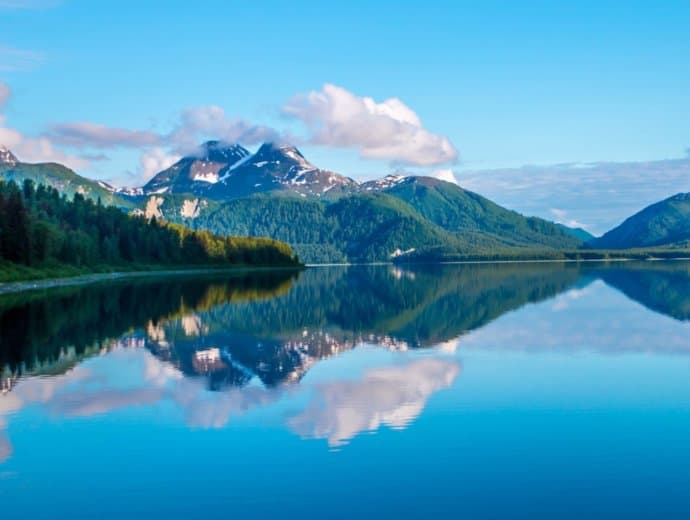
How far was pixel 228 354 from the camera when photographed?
3806 centimetres

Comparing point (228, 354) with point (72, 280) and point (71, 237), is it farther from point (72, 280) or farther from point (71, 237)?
point (71, 237)

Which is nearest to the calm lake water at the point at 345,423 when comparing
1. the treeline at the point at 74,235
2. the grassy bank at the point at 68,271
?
the grassy bank at the point at 68,271

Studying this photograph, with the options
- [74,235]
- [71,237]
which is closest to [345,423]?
[71,237]

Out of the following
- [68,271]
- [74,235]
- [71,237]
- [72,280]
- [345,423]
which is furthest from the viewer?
[74,235]

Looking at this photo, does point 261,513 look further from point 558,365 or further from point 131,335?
point 131,335

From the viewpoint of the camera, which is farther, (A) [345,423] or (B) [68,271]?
(B) [68,271]

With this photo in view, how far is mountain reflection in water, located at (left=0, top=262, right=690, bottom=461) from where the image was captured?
24766 mm

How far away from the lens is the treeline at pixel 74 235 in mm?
108000

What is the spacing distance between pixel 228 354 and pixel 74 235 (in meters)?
110

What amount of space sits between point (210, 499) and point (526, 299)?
2635 inches

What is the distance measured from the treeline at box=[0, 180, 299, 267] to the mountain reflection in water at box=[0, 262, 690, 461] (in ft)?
116

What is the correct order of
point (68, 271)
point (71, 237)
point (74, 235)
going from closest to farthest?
point (68, 271), point (71, 237), point (74, 235)

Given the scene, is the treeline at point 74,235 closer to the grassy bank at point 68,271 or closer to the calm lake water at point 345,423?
the grassy bank at point 68,271

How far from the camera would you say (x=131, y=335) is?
153ft
